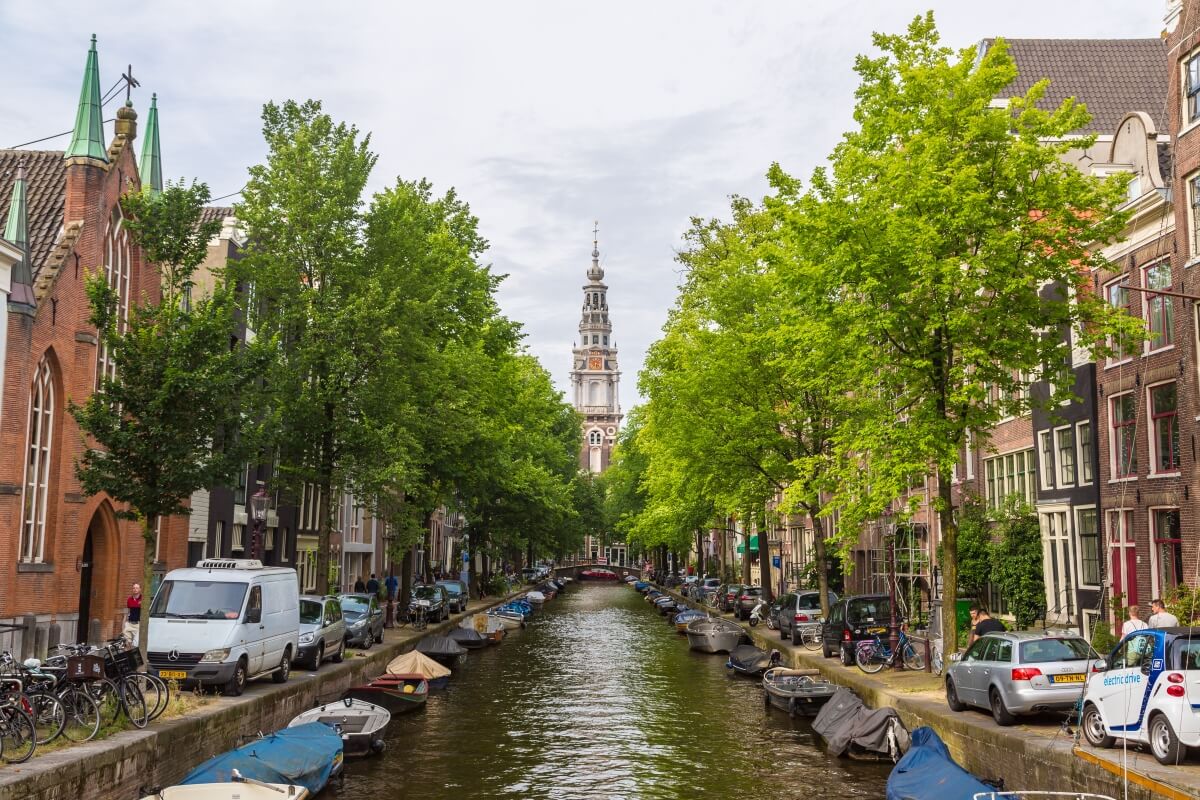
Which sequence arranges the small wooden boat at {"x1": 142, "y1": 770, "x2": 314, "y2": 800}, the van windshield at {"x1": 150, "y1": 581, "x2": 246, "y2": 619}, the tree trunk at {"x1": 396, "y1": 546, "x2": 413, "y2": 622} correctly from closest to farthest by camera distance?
the small wooden boat at {"x1": 142, "y1": 770, "x2": 314, "y2": 800} → the van windshield at {"x1": 150, "y1": 581, "x2": 246, "y2": 619} → the tree trunk at {"x1": 396, "y1": 546, "x2": 413, "y2": 622}

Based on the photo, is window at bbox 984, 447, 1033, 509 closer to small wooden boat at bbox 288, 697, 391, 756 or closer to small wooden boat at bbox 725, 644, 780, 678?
small wooden boat at bbox 725, 644, 780, 678

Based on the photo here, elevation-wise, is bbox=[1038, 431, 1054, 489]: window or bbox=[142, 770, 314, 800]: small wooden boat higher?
bbox=[1038, 431, 1054, 489]: window

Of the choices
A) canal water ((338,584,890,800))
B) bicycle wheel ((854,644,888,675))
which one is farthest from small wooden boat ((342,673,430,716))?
bicycle wheel ((854,644,888,675))

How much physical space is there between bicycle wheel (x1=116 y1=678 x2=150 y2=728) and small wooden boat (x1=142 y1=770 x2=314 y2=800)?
2922 mm

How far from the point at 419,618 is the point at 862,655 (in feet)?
71.2

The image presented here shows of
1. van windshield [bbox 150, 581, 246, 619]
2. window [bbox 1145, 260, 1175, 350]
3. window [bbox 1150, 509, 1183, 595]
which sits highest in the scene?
window [bbox 1145, 260, 1175, 350]

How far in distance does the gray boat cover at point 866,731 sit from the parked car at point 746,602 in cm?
2987

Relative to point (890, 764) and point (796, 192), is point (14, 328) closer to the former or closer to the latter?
point (796, 192)

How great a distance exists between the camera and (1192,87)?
25922 mm

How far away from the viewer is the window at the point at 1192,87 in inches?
1008

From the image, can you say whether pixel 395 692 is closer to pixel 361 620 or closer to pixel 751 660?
pixel 361 620

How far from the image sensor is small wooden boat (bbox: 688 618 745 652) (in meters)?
41.6

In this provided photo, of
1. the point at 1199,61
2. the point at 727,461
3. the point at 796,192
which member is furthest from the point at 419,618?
the point at 1199,61

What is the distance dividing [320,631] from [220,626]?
6084mm
